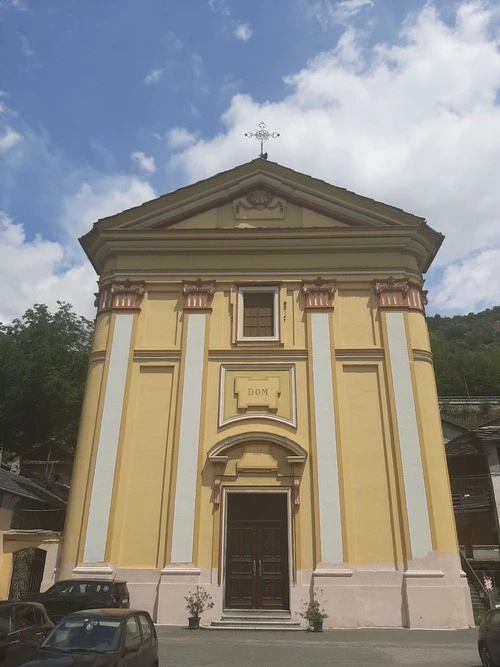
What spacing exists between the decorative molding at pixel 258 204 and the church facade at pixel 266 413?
57 millimetres

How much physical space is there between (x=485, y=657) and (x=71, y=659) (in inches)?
278

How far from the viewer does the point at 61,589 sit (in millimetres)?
13570

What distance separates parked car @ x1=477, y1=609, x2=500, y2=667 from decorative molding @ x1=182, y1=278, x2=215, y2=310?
12.3m

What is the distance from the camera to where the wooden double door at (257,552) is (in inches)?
607

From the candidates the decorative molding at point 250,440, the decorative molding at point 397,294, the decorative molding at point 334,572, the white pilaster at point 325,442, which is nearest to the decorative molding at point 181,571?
the decorative molding at point 250,440

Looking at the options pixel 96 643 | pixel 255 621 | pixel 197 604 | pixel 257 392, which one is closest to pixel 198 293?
pixel 257 392

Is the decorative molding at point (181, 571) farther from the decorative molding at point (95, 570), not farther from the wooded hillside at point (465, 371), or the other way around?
the wooded hillside at point (465, 371)

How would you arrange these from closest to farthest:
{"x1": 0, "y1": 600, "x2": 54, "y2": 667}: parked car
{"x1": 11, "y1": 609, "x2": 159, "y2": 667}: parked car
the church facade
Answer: {"x1": 11, "y1": 609, "x2": 159, "y2": 667}: parked car → {"x1": 0, "y1": 600, "x2": 54, "y2": 667}: parked car → the church facade

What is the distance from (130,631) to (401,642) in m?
7.32

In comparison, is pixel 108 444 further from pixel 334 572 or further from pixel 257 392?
pixel 334 572

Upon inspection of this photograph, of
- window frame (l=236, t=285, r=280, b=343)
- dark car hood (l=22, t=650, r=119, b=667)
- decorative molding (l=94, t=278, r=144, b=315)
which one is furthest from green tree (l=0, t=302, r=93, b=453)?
dark car hood (l=22, t=650, r=119, b=667)

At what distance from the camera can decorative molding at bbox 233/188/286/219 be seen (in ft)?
66.9

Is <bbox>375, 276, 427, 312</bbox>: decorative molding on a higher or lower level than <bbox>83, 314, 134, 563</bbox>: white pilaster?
higher

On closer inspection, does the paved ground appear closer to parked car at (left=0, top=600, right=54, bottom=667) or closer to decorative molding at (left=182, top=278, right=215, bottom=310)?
parked car at (left=0, top=600, right=54, bottom=667)
